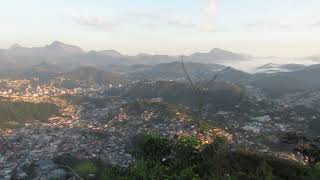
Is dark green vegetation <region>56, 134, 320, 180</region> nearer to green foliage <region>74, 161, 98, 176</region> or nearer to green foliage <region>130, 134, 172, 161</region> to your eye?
green foliage <region>130, 134, 172, 161</region>

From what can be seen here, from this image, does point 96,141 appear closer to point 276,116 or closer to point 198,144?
point 276,116

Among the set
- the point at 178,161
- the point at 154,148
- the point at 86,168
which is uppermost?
the point at 154,148

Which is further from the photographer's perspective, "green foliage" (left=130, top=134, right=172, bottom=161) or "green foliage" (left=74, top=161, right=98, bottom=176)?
"green foliage" (left=74, top=161, right=98, bottom=176)

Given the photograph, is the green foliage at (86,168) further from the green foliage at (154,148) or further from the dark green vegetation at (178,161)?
the green foliage at (154,148)

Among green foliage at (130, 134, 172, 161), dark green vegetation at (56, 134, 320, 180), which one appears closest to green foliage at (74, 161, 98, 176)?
dark green vegetation at (56, 134, 320, 180)

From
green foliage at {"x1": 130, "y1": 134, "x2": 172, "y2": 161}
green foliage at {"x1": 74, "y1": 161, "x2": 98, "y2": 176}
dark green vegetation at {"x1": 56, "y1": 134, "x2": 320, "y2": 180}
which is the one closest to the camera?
dark green vegetation at {"x1": 56, "y1": 134, "x2": 320, "y2": 180}

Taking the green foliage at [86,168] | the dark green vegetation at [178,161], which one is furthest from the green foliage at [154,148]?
the green foliage at [86,168]

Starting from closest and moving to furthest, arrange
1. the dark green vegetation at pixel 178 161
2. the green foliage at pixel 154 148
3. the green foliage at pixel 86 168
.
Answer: the dark green vegetation at pixel 178 161
the green foliage at pixel 154 148
the green foliage at pixel 86 168

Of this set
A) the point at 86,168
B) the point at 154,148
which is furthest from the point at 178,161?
the point at 86,168

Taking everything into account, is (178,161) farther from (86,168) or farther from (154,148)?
(86,168)

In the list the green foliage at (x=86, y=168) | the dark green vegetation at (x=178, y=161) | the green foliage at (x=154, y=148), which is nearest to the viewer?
the dark green vegetation at (x=178, y=161)

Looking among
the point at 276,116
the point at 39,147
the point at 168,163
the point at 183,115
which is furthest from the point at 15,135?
the point at 168,163
